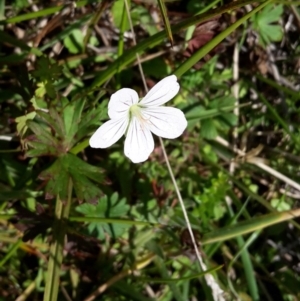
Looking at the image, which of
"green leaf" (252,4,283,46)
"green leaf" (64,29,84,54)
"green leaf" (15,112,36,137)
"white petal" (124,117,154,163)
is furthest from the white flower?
"green leaf" (252,4,283,46)

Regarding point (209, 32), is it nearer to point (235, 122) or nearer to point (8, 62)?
point (235, 122)

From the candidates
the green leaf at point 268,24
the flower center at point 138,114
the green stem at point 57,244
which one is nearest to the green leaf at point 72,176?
the green stem at point 57,244

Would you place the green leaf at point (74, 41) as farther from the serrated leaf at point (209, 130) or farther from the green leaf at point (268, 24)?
the green leaf at point (268, 24)

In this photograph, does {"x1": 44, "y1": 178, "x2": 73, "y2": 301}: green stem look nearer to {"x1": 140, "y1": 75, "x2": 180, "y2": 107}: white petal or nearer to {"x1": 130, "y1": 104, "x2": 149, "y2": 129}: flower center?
{"x1": 130, "y1": 104, "x2": 149, "y2": 129}: flower center

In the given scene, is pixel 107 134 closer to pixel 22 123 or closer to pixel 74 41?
pixel 22 123

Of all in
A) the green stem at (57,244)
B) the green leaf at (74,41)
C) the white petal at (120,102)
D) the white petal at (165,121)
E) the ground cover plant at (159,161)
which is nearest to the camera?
the white petal at (120,102)

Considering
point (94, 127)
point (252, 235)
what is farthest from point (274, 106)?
point (94, 127)

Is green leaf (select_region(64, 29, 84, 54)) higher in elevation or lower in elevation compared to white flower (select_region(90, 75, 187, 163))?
higher
